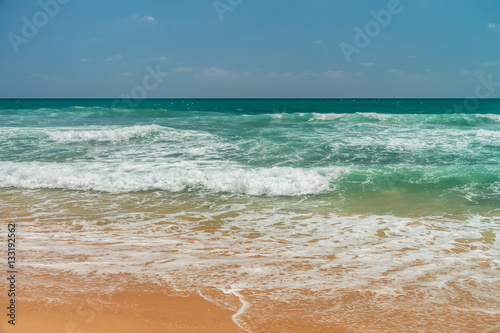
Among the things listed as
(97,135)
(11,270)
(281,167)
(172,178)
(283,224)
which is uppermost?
(97,135)

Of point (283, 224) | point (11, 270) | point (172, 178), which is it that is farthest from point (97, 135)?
point (11, 270)

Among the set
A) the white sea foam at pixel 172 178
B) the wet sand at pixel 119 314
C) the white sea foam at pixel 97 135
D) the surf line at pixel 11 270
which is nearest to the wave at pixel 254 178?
the white sea foam at pixel 172 178

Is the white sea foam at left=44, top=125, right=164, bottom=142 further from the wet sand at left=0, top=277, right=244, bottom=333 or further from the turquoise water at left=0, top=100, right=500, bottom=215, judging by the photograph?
the wet sand at left=0, top=277, right=244, bottom=333

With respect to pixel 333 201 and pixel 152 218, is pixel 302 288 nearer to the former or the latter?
pixel 152 218

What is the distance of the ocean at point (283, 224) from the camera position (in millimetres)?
3877

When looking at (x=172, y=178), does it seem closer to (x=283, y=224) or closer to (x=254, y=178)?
(x=254, y=178)

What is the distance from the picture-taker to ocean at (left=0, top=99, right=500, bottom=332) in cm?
388

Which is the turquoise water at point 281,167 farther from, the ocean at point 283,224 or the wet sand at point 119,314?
the wet sand at point 119,314

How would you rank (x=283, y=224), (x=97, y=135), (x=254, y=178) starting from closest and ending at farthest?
(x=283, y=224) < (x=254, y=178) < (x=97, y=135)

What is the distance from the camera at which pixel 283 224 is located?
684 cm

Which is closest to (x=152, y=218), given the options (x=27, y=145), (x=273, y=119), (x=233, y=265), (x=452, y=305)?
(x=233, y=265)

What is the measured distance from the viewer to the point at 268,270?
15.0 feet

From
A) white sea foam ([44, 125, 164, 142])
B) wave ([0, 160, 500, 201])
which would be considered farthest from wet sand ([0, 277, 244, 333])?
white sea foam ([44, 125, 164, 142])

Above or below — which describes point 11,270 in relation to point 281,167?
below
